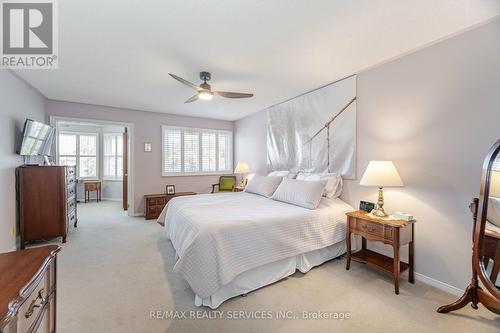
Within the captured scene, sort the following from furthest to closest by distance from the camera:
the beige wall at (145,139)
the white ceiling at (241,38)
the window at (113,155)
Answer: the window at (113,155)
the beige wall at (145,139)
the white ceiling at (241,38)

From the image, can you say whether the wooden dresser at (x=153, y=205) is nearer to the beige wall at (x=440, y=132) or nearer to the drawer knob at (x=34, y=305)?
the drawer knob at (x=34, y=305)

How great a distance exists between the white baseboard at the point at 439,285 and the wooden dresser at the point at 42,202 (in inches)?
193

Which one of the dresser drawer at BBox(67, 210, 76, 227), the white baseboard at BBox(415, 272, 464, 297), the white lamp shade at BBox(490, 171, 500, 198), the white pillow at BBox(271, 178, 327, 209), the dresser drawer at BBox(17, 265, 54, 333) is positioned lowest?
the white baseboard at BBox(415, 272, 464, 297)

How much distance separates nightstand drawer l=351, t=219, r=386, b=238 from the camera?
2273 mm

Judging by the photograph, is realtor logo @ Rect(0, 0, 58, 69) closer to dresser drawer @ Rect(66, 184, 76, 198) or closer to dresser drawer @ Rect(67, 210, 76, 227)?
dresser drawer @ Rect(66, 184, 76, 198)

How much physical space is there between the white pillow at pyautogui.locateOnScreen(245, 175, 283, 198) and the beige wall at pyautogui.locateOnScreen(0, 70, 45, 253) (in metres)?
3.41

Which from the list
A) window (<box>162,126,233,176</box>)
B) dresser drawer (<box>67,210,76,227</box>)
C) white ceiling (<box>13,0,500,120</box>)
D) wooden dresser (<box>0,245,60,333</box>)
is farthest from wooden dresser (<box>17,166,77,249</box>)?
wooden dresser (<box>0,245,60,333</box>)

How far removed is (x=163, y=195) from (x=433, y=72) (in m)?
5.14

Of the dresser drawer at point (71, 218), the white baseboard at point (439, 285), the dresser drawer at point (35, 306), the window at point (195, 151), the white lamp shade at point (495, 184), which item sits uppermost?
the window at point (195, 151)

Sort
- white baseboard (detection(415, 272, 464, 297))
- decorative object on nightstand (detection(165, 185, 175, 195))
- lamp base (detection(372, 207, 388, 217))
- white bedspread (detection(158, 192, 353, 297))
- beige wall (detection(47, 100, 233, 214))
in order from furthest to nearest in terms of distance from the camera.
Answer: decorative object on nightstand (detection(165, 185, 175, 195))
beige wall (detection(47, 100, 233, 214))
lamp base (detection(372, 207, 388, 217))
white baseboard (detection(415, 272, 464, 297))
white bedspread (detection(158, 192, 353, 297))

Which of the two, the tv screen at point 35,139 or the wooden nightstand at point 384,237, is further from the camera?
the tv screen at point 35,139

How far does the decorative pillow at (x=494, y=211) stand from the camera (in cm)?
162

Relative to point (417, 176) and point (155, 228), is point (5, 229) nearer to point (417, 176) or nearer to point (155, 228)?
point (155, 228)

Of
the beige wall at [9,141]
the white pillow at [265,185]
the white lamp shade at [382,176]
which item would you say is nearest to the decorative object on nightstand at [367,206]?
the white lamp shade at [382,176]
